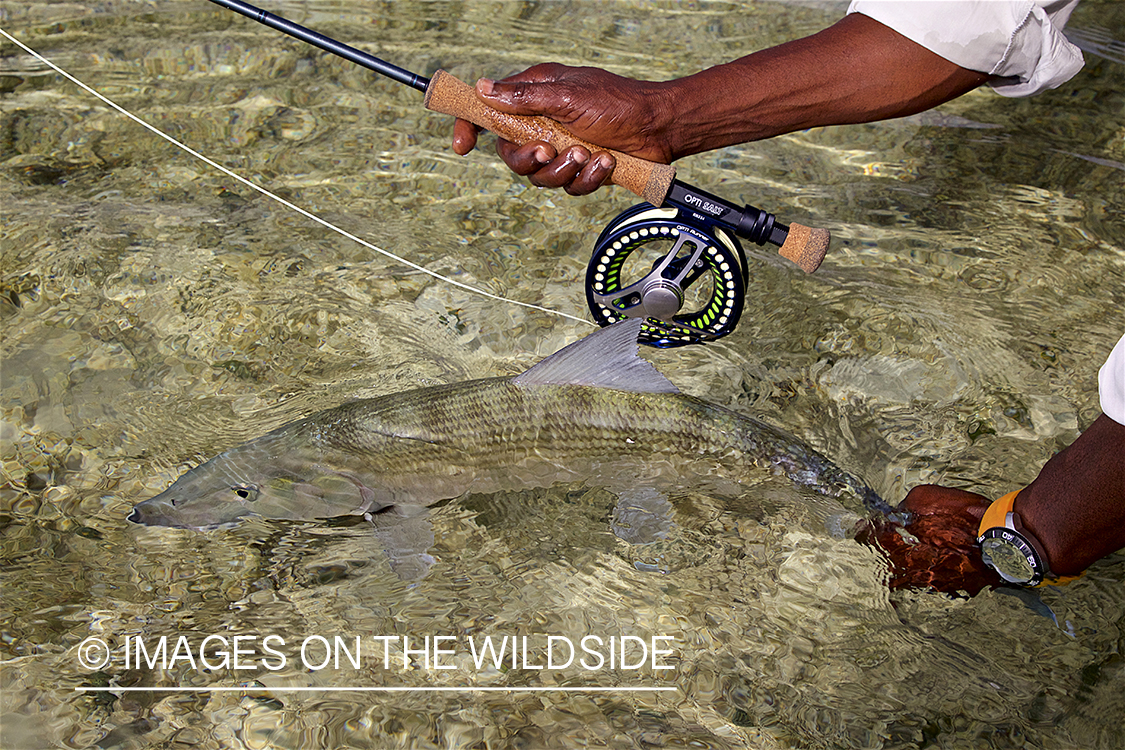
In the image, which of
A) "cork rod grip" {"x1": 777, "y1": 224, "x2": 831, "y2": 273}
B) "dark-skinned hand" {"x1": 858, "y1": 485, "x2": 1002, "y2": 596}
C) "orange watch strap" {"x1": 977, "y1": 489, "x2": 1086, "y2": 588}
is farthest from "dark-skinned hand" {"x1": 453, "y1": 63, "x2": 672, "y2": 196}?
"orange watch strap" {"x1": 977, "y1": 489, "x2": 1086, "y2": 588}

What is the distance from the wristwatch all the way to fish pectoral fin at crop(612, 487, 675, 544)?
108cm

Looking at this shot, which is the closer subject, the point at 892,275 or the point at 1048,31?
the point at 1048,31

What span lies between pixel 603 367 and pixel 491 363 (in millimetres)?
965

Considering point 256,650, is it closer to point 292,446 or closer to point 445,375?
point 292,446

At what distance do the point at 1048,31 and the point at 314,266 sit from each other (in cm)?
347

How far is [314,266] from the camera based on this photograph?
13.9 ft

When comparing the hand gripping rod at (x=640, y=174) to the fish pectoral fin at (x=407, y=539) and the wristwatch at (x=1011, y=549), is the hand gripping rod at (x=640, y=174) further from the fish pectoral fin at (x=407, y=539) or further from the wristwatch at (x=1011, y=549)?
the fish pectoral fin at (x=407, y=539)

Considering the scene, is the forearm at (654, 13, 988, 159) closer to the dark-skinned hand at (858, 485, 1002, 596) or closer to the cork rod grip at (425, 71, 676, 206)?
the cork rod grip at (425, 71, 676, 206)

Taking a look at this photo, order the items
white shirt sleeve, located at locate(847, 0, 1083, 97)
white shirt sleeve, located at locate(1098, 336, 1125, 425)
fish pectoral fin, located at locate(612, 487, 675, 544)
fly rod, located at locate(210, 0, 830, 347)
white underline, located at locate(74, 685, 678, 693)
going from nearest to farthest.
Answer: white shirt sleeve, located at locate(1098, 336, 1125, 425) → white underline, located at locate(74, 685, 678, 693) → fly rod, located at locate(210, 0, 830, 347) → fish pectoral fin, located at locate(612, 487, 675, 544) → white shirt sleeve, located at locate(847, 0, 1083, 97)

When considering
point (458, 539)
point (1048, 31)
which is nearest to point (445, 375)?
point (458, 539)

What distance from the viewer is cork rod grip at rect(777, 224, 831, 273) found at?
9.29ft

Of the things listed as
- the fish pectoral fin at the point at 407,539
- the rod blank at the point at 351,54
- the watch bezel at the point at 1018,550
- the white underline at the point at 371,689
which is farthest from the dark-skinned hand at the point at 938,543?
the rod blank at the point at 351,54

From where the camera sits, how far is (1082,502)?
103 inches

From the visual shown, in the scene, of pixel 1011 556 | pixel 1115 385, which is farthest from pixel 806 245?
pixel 1011 556
